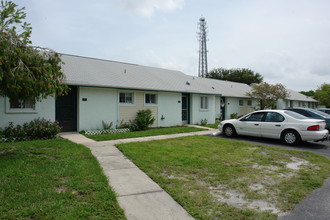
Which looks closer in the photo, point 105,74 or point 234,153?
point 234,153

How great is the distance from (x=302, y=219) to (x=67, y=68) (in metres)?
13.5

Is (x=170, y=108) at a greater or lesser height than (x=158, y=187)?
greater

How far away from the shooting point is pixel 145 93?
14.8 metres

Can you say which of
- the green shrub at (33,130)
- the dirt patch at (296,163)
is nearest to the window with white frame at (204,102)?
the dirt patch at (296,163)

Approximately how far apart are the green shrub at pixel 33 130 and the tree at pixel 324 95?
39708 mm

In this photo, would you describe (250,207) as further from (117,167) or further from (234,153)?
(234,153)

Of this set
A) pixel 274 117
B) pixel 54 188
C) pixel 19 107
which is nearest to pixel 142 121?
pixel 19 107

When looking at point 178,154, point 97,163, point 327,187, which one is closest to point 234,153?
point 178,154

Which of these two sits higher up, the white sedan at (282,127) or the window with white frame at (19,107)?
the window with white frame at (19,107)

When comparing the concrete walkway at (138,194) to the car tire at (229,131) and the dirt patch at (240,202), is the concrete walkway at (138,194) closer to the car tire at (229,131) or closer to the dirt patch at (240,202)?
the dirt patch at (240,202)

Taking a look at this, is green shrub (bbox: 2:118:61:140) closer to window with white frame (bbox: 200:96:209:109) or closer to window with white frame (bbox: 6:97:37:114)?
window with white frame (bbox: 6:97:37:114)

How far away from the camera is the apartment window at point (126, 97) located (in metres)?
13.9

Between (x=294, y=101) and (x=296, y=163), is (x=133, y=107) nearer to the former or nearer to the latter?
(x=296, y=163)

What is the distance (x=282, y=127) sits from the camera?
955 cm
